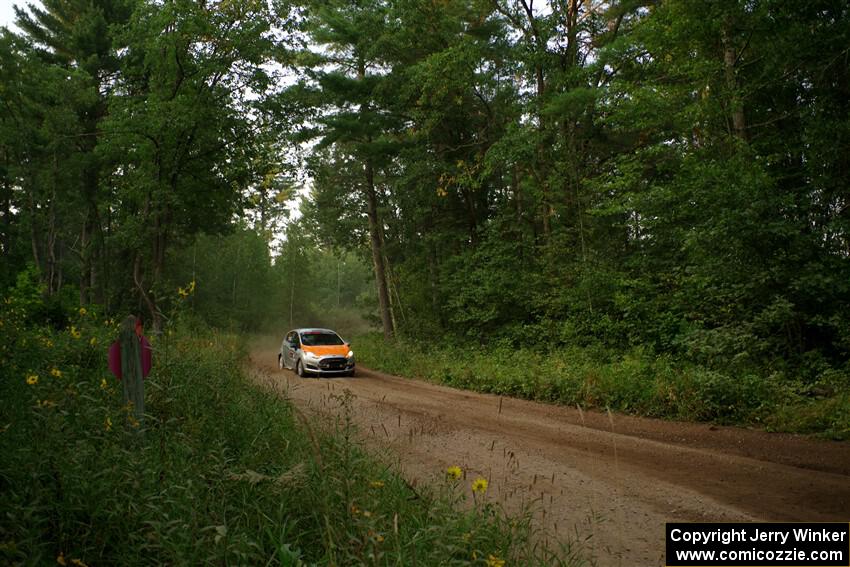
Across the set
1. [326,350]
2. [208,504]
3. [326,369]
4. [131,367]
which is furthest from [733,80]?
[208,504]

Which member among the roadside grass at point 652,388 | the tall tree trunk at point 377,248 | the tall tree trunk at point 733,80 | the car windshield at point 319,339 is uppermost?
the tall tree trunk at point 733,80

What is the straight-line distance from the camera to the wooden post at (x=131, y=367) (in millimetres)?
4805

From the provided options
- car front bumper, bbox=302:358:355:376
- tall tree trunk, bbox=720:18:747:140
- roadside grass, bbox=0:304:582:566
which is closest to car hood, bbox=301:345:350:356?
car front bumper, bbox=302:358:355:376

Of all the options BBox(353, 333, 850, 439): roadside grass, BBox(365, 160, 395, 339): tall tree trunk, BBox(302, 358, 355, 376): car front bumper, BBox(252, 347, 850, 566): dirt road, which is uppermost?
BBox(365, 160, 395, 339): tall tree trunk

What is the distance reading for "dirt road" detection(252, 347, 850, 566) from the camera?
4965 millimetres

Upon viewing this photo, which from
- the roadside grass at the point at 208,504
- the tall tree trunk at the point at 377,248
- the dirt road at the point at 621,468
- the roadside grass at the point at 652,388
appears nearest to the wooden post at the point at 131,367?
the roadside grass at the point at 208,504

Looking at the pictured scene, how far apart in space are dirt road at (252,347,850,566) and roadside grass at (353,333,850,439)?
0.59 meters

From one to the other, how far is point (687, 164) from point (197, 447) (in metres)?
13.1

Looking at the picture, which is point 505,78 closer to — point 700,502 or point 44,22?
point 700,502

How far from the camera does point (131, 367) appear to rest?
15.9ft

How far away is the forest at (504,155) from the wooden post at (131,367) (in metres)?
2.14

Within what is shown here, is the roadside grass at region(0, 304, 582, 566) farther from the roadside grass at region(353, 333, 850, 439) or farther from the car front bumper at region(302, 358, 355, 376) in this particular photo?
the car front bumper at region(302, 358, 355, 376)

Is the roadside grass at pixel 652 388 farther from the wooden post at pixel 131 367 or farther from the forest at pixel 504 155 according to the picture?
the wooden post at pixel 131 367

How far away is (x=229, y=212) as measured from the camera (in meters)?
22.5
